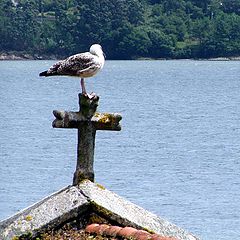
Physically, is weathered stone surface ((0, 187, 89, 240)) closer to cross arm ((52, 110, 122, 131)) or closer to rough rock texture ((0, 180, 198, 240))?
rough rock texture ((0, 180, 198, 240))

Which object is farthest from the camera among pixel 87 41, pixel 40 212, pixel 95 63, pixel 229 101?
pixel 87 41

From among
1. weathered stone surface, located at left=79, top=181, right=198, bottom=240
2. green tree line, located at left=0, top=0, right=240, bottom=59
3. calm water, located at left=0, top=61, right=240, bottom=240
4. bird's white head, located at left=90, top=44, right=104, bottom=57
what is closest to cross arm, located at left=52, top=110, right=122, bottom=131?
weathered stone surface, located at left=79, top=181, right=198, bottom=240

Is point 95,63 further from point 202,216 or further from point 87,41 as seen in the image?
point 87,41

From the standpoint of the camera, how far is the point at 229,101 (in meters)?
88.6

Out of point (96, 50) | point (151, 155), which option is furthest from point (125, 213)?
point (151, 155)

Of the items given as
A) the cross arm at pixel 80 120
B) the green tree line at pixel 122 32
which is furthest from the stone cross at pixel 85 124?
the green tree line at pixel 122 32

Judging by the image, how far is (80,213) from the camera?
7.32 meters

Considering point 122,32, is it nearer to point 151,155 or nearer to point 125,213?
point 151,155

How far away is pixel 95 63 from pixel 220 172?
3266cm

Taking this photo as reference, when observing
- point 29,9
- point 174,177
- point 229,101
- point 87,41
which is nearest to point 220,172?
point 174,177

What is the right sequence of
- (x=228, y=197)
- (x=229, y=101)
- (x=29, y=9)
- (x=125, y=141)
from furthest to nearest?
(x=29, y=9)
(x=229, y=101)
(x=125, y=141)
(x=228, y=197)

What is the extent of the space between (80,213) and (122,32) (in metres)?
176

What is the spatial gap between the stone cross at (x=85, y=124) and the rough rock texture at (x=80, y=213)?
0.28ft

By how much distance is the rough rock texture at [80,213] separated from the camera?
7191 mm
